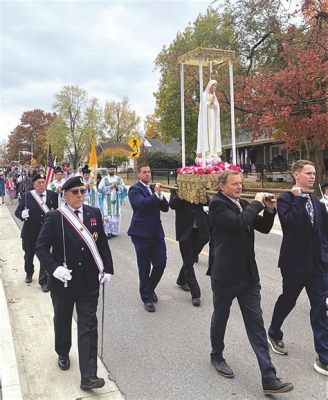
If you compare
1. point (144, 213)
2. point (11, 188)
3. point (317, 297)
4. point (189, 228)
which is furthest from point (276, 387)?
point (11, 188)

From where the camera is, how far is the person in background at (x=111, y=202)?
1177cm

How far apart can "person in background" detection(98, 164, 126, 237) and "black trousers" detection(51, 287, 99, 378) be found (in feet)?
25.1

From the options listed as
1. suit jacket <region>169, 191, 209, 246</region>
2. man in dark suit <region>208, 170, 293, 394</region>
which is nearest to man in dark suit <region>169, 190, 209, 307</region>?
suit jacket <region>169, 191, 209, 246</region>

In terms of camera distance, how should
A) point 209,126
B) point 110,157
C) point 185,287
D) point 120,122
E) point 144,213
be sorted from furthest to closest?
1. point 120,122
2. point 110,157
3. point 209,126
4. point 185,287
5. point 144,213


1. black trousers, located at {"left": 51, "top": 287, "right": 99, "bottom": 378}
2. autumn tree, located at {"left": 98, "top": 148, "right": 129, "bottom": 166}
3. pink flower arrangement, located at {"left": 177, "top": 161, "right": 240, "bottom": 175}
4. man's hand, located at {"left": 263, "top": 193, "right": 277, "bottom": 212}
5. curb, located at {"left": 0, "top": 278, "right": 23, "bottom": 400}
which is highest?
autumn tree, located at {"left": 98, "top": 148, "right": 129, "bottom": 166}

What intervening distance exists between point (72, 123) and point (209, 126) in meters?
57.4

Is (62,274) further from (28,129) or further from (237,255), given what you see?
(28,129)

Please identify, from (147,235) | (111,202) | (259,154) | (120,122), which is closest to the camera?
(147,235)

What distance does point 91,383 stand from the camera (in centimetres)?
369

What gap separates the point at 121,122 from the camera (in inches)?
2985

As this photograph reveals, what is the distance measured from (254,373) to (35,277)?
473 centimetres

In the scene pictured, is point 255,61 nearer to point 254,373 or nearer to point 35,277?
point 35,277

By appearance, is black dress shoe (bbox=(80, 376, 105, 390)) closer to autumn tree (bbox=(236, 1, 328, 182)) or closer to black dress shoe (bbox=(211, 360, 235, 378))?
black dress shoe (bbox=(211, 360, 235, 378))

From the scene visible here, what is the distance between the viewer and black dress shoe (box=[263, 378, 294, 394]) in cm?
345
